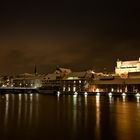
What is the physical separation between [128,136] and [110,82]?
174ft

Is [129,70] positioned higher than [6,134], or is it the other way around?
[129,70]

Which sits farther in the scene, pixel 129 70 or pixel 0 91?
pixel 129 70

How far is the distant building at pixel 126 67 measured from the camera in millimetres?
82688

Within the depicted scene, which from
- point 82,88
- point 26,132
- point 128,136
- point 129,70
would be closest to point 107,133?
point 128,136

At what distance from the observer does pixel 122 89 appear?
6341 cm

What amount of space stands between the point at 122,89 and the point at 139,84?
3.68 metres

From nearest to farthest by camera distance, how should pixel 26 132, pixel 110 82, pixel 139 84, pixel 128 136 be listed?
pixel 128 136 < pixel 26 132 < pixel 139 84 < pixel 110 82

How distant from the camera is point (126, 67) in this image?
84.9 metres

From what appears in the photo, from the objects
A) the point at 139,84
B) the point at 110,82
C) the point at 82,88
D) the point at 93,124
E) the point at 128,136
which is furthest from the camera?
the point at 82,88

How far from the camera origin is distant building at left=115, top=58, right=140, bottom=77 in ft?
271

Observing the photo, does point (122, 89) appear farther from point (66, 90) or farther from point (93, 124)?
point (93, 124)

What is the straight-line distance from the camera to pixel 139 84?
202ft

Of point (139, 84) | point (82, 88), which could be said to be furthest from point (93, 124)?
point (82, 88)

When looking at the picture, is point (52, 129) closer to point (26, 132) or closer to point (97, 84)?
point (26, 132)
